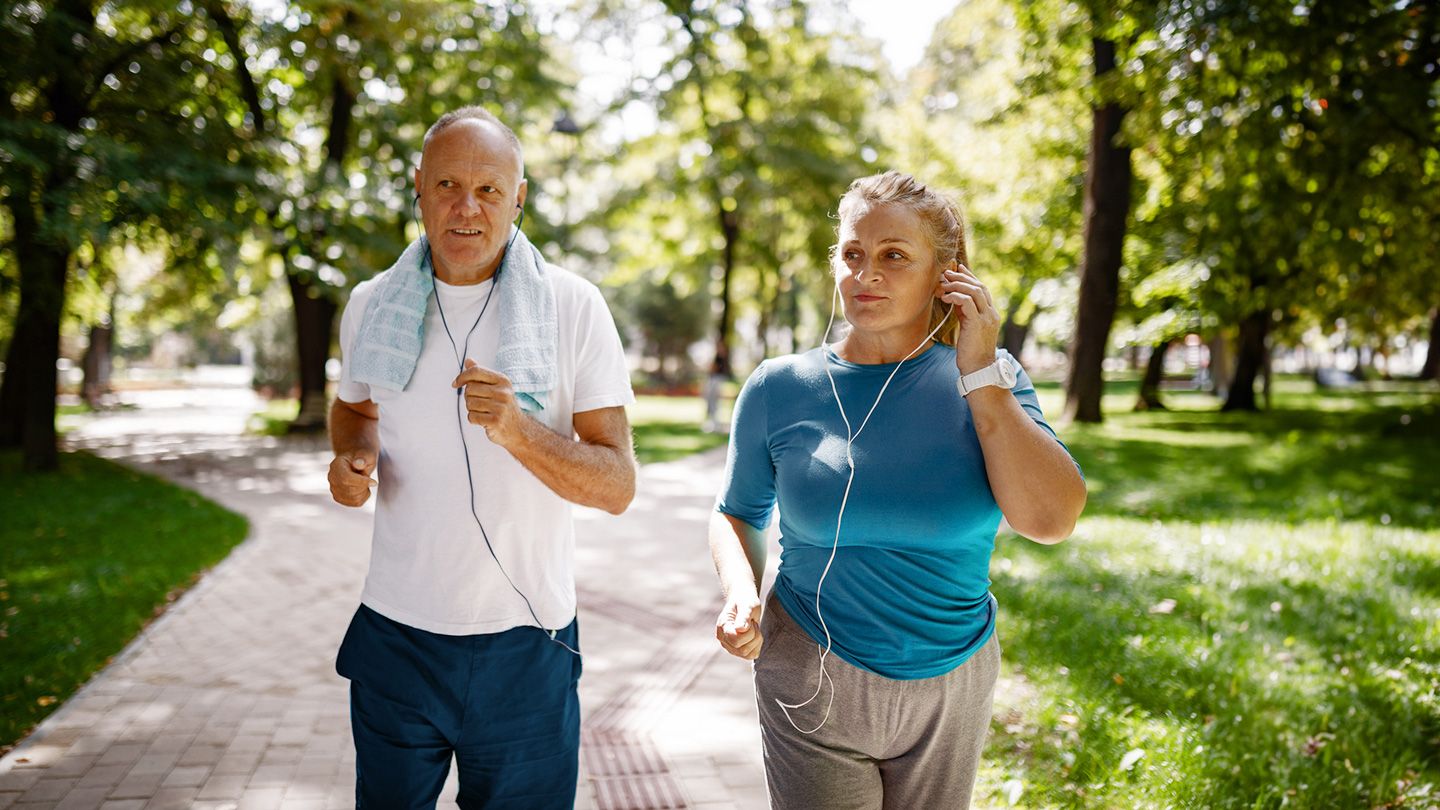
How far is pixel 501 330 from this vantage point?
2.24 meters

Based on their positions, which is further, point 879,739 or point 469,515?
point 469,515

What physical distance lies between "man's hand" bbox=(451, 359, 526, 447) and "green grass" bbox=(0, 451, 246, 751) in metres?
3.91

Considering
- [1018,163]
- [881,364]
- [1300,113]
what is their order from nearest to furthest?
[881,364] → [1300,113] → [1018,163]

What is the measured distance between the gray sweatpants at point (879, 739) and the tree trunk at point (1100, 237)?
1510cm

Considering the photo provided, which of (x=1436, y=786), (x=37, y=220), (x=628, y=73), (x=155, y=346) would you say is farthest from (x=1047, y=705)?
(x=155, y=346)

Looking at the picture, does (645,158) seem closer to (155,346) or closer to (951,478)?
(951,478)

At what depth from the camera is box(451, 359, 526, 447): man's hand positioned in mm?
2014

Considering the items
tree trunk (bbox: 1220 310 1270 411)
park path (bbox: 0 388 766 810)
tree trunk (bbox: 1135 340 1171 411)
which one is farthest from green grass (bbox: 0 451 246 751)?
tree trunk (bbox: 1220 310 1270 411)

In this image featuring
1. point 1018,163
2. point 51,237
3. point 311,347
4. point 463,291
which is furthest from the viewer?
point 1018,163

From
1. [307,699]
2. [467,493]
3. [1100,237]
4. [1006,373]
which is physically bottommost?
[307,699]

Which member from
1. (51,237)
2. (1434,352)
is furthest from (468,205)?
(1434,352)

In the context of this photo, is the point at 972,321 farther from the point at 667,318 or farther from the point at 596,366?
the point at 667,318

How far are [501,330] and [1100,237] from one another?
1537 cm

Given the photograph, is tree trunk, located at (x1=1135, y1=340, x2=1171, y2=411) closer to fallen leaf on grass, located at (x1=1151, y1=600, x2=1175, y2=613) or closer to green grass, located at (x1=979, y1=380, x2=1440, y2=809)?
green grass, located at (x1=979, y1=380, x2=1440, y2=809)
